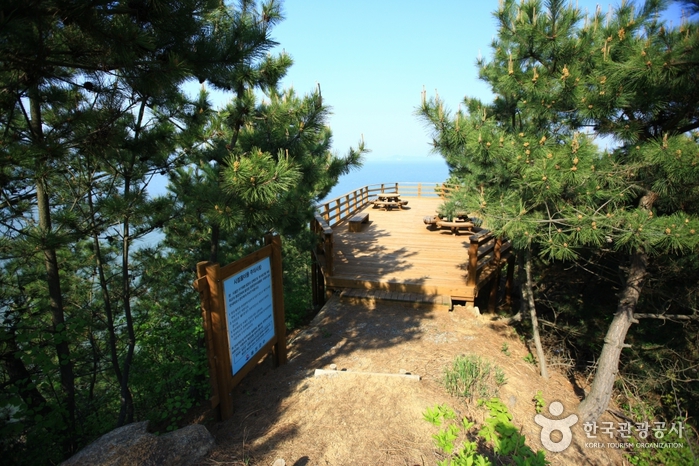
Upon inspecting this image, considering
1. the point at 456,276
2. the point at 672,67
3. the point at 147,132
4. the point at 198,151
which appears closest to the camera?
the point at 672,67

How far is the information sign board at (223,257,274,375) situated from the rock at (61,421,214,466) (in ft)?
2.56

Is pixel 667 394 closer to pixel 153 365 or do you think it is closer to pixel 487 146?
pixel 487 146

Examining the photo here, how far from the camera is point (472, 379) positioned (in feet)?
14.2

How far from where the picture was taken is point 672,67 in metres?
3.16

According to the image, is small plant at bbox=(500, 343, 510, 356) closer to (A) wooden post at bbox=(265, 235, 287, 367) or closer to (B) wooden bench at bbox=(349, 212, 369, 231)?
(A) wooden post at bbox=(265, 235, 287, 367)

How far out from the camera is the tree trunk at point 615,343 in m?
4.54

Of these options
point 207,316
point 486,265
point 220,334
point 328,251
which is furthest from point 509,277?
point 207,316

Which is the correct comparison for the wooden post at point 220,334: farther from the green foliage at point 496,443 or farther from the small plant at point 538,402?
the small plant at point 538,402

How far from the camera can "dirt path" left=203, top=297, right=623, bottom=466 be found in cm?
323

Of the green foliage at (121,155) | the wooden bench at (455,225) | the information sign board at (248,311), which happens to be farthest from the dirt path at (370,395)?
the wooden bench at (455,225)

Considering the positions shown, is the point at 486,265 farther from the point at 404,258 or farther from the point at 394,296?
the point at 394,296

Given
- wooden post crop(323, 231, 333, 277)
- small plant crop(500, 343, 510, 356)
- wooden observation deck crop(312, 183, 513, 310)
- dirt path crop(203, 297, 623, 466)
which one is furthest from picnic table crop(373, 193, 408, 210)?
small plant crop(500, 343, 510, 356)

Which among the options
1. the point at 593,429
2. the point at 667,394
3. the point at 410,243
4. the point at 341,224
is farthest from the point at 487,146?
the point at 341,224

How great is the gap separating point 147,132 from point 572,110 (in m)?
4.55
